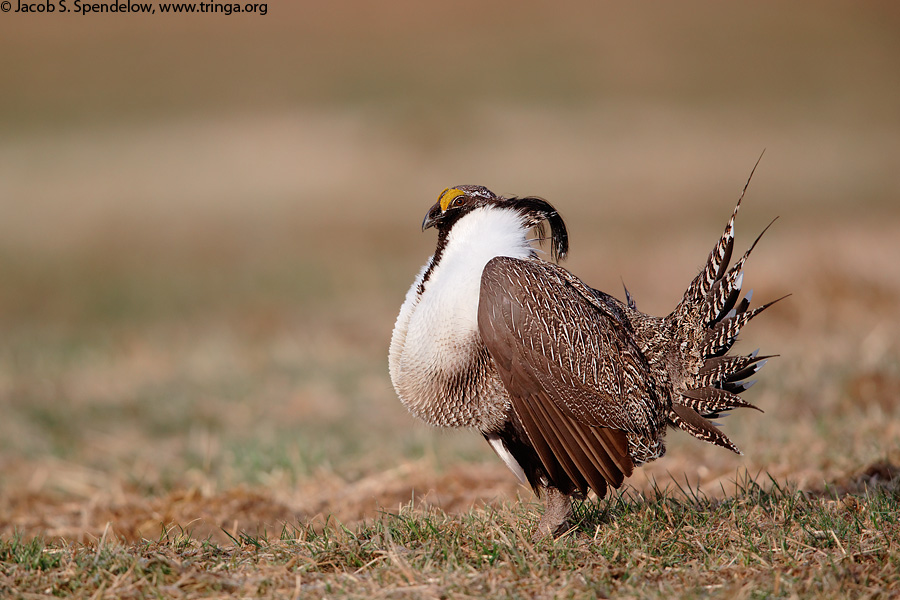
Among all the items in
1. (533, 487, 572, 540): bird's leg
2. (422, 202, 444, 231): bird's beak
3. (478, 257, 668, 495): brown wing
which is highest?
(422, 202, 444, 231): bird's beak

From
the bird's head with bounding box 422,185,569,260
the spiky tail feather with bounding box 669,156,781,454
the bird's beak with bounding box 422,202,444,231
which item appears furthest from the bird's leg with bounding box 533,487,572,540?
the bird's beak with bounding box 422,202,444,231

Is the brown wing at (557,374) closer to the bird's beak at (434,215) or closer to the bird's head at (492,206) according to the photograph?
the bird's head at (492,206)

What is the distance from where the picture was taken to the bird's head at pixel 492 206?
13.0ft

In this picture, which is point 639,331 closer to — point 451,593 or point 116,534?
point 451,593

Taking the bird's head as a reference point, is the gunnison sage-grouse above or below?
below

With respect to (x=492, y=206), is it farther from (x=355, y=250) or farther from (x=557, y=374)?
(x=355, y=250)

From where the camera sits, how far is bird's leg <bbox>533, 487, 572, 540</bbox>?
3.60 metres

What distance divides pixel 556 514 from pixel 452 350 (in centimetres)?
71

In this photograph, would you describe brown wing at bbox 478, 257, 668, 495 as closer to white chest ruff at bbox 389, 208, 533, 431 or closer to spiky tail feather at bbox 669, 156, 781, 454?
white chest ruff at bbox 389, 208, 533, 431

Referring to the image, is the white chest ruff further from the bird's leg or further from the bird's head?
the bird's leg

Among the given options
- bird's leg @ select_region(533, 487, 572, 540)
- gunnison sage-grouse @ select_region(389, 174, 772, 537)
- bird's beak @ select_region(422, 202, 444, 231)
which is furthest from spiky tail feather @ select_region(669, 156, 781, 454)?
bird's beak @ select_region(422, 202, 444, 231)

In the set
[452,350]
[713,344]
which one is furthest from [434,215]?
[713,344]

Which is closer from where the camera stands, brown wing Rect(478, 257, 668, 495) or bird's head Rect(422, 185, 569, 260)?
brown wing Rect(478, 257, 668, 495)

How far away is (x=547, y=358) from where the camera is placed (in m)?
3.54
